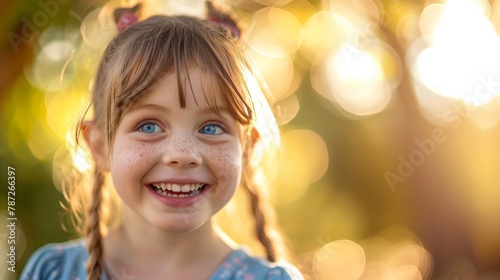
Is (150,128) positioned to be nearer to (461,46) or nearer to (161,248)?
(161,248)

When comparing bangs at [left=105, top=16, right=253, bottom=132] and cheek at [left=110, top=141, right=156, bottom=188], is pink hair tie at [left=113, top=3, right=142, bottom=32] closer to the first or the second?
bangs at [left=105, top=16, right=253, bottom=132]

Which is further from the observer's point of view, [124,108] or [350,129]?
[350,129]

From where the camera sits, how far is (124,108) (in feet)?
5.55

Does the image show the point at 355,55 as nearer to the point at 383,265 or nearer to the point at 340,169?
the point at 340,169

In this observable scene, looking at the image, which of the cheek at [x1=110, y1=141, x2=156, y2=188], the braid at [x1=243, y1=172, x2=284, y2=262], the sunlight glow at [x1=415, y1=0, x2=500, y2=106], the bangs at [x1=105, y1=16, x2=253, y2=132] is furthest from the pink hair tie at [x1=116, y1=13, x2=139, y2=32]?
the sunlight glow at [x1=415, y1=0, x2=500, y2=106]

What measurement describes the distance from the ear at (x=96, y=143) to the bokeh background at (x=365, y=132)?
1179 millimetres

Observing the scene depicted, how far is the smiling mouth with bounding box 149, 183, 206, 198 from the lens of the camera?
65.9 inches

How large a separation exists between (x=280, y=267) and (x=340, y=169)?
7.27 ft

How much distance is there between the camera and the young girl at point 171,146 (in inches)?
65.0

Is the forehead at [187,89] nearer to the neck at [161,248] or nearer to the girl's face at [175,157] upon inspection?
the girl's face at [175,157]

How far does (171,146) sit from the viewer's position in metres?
1.64

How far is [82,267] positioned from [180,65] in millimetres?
624

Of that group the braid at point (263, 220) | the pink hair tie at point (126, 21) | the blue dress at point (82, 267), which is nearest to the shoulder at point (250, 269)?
the blue dress at point (82, 267)

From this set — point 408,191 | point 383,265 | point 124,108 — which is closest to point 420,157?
point 408,191
